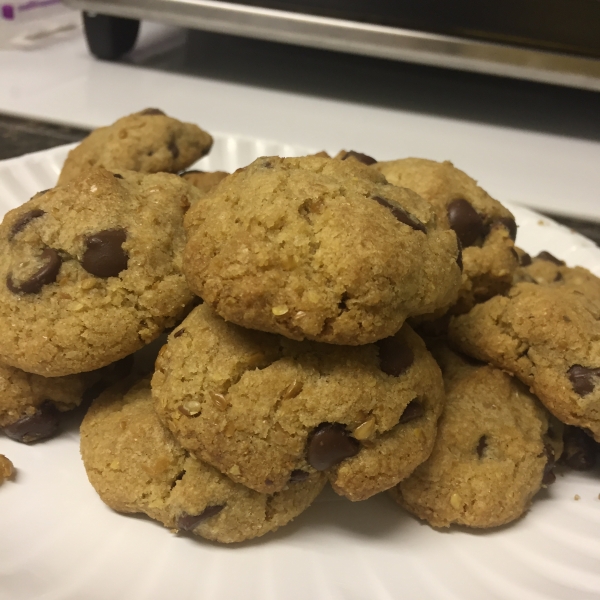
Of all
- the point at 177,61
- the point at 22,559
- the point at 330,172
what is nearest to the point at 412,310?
the point at 330,172

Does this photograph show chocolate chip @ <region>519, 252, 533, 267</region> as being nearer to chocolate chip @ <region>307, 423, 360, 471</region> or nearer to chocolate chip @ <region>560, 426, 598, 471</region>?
chocolate chip @ <region>560, 426, 598, 471</region>

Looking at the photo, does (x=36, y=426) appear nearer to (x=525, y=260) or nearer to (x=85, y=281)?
(x=85, y=281)

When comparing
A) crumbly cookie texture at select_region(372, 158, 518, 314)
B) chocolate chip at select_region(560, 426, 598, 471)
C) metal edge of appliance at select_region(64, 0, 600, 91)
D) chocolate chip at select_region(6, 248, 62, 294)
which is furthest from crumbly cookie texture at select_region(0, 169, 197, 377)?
metal edge of appliance at select_region(64, 0, 600, 91)

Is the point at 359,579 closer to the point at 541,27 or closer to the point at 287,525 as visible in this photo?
the point at 287,525

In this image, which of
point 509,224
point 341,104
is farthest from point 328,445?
point 341,104

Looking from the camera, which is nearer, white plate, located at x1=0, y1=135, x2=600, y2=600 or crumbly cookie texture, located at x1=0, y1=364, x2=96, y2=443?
white plate, located at x1=0, y1=135, x2=600, y2=600

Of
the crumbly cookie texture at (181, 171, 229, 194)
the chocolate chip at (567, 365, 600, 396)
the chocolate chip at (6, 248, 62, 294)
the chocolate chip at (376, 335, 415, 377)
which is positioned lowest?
the chocolate chip at (567, 365, 600, 396)

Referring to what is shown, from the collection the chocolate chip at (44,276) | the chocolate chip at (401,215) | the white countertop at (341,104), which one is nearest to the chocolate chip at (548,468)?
the chocolate chip at (401,215)
